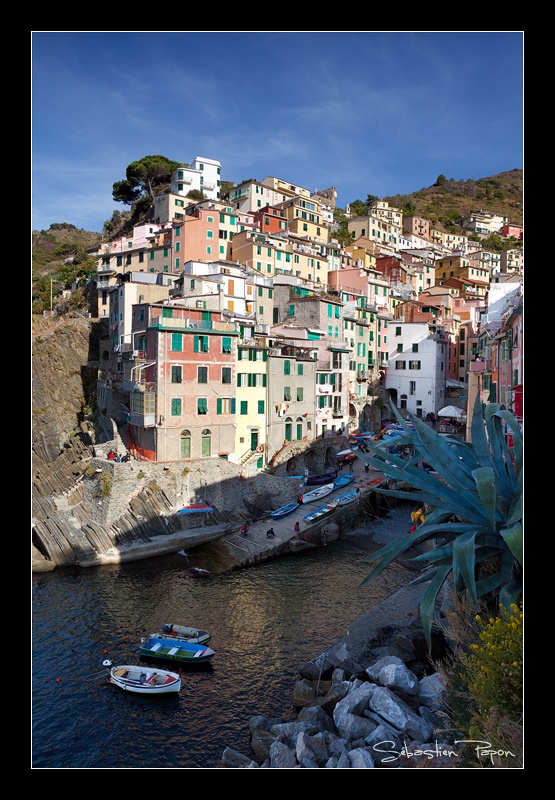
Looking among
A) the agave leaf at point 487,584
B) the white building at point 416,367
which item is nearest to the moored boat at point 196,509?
the agave leaf at point 487,584

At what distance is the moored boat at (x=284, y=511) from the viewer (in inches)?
1319

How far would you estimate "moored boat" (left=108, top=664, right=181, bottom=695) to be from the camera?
17719mm

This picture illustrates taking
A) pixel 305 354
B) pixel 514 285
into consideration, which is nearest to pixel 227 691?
pixel 305 354

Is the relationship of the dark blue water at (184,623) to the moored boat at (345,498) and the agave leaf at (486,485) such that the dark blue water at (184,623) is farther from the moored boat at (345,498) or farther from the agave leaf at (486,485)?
the agave leaf at (486,485)

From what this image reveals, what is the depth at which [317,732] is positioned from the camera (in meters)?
12.5

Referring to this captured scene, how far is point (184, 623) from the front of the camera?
22.3 metres

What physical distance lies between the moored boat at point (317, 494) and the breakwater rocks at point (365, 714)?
1720 centimetres

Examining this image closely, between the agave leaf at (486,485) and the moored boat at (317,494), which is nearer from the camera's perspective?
the agave leaf at (486,485)

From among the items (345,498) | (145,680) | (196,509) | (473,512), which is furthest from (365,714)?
(345,498)
